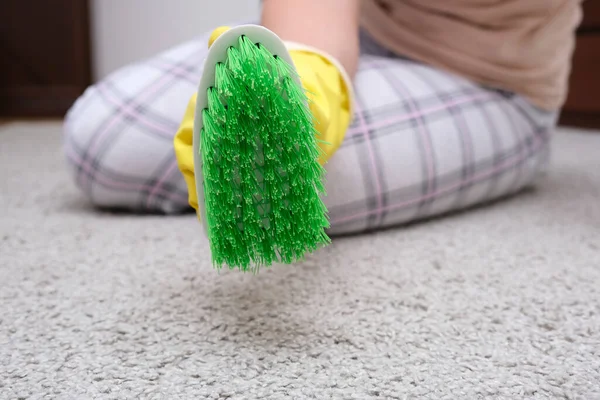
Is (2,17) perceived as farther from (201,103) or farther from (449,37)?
(201,103)

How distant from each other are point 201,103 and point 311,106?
76mm

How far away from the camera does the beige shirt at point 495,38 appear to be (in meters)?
0.68

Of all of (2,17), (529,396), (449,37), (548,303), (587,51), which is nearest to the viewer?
(529,396)

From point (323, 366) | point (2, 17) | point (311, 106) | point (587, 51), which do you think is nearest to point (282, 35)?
point (311, 106)

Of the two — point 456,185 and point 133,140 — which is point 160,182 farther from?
point 456,185

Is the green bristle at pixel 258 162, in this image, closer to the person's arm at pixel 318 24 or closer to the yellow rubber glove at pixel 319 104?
the yellow rubber glove at pixel 319 104

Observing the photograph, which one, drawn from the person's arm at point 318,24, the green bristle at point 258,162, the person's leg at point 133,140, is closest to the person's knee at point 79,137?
the person's leg at point 133,140

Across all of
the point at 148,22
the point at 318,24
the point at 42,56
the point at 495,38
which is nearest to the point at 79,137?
the point at 318,24

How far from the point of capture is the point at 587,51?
1639mm

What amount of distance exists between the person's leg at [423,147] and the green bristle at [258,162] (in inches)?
8.1

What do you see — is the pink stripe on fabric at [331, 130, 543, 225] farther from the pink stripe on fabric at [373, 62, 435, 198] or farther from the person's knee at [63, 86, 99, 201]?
the person's knee at [63, 86, 99, 201]

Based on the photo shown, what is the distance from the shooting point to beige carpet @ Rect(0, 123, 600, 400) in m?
0.31

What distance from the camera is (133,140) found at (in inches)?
25.4

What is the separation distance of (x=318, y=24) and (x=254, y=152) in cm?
19
